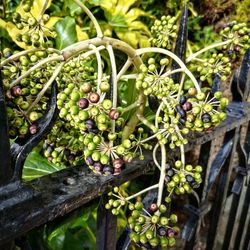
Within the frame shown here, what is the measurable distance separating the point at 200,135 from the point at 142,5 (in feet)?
5.44

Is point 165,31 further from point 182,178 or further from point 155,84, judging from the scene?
point 182,178

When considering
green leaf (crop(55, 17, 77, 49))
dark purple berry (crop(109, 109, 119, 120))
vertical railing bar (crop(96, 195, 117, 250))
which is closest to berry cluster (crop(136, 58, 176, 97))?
dark purple berry (crop(109, 109, 119, 120))

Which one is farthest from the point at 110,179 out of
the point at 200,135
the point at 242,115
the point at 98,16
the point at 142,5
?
the point at 142,5

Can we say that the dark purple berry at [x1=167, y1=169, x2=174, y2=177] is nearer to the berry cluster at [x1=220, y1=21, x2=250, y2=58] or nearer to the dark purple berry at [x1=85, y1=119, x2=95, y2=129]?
the dark purple berry at [x1=85, y1=119, x2=95, y2=129]

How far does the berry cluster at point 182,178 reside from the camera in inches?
24.4

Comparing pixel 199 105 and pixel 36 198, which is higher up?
pixel 199 105

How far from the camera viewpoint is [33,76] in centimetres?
53

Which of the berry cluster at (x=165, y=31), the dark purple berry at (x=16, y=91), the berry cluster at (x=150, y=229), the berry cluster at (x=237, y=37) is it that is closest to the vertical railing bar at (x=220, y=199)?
the berry cluster at (x=237, y=37)

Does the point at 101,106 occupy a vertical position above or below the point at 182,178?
above

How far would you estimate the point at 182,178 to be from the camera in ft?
2.03

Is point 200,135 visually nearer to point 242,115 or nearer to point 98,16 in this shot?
point 242,115

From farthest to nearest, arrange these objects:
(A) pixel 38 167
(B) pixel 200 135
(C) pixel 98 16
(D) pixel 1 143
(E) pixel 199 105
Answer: (C) pixel 98 16 < (A) pixel 38 167 < (B) pixel 200 135 < (E) pixel 199 105 < (D) pixel 1 143

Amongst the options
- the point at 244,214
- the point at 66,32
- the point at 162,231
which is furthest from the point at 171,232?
the point at 66,32

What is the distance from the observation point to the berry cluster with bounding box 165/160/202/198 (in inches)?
24.4
